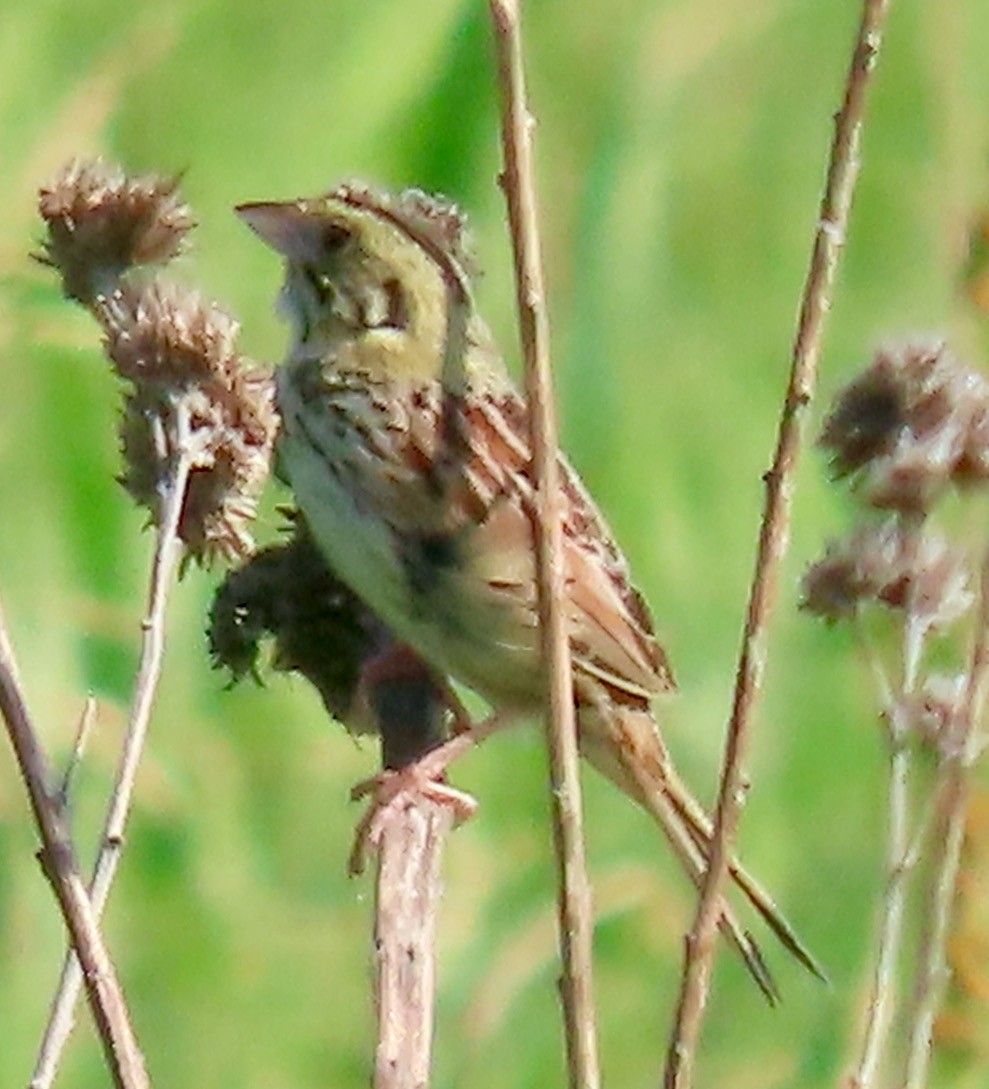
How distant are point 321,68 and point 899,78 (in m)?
0.60

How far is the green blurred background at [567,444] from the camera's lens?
2.81 meters

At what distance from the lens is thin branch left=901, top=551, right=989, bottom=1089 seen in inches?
57.2

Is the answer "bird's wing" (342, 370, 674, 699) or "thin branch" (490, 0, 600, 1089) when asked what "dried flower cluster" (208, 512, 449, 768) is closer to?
"bird's wing" (342, 370, 674, 699)

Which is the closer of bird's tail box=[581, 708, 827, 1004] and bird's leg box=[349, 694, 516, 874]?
bird's leg box=[349, 694, 516, 874]

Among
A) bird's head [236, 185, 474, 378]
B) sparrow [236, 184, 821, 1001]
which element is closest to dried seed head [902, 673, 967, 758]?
sparrow [236, 184, 821, 1001]

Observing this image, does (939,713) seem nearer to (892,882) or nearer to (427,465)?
(892,882)

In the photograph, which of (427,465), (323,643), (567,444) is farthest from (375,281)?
(567,444)

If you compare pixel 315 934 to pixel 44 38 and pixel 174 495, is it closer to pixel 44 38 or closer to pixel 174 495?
pixel 44 38

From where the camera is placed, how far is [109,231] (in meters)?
1.71

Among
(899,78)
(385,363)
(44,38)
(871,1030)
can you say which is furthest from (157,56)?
(871,1030)

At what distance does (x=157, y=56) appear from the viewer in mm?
2896

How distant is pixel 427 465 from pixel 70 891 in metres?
0.64

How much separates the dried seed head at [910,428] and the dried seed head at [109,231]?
1.33 ft

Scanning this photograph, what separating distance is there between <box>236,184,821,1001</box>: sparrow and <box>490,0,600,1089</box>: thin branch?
520 millimetres
